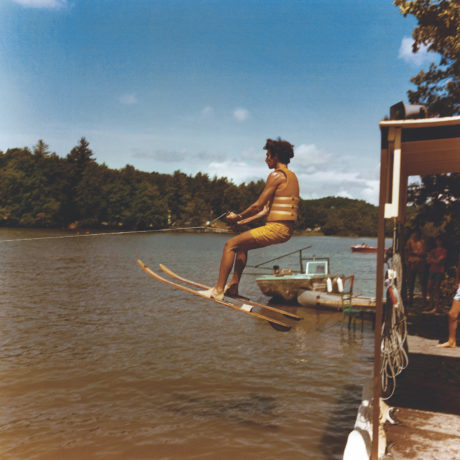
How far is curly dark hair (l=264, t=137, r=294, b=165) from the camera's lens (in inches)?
273

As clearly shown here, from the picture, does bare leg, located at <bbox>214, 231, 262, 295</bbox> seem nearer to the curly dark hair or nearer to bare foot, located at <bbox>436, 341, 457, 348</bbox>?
the curly dark hair

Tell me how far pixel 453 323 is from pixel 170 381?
8.86m

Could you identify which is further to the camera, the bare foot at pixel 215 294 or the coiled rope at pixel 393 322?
the bare foot at pixel 215 294

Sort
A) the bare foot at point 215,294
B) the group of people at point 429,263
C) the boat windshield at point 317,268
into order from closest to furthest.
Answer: the bare foot at point 215,294, the group of people at point 429,263, the boat windshield at point 317,268

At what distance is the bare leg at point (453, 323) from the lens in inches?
371

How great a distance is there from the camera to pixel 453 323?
10.0 meters

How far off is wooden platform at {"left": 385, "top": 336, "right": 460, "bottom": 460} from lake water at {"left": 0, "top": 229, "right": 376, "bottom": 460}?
2922mm

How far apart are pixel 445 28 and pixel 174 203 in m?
148

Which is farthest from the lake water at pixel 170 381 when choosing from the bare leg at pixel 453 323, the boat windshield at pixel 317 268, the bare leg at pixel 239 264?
the bare leg at pixel 239 264

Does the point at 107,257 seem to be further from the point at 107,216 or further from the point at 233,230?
the point at 107,216

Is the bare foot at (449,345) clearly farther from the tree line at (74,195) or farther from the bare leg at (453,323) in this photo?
the tree line at (74,195)

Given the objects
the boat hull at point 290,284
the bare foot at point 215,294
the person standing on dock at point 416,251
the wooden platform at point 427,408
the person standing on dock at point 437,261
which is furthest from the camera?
the boat hull at point 290,284

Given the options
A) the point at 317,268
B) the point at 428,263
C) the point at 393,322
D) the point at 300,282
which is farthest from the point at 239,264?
the point at 317,268

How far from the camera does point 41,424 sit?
11.8 metres
